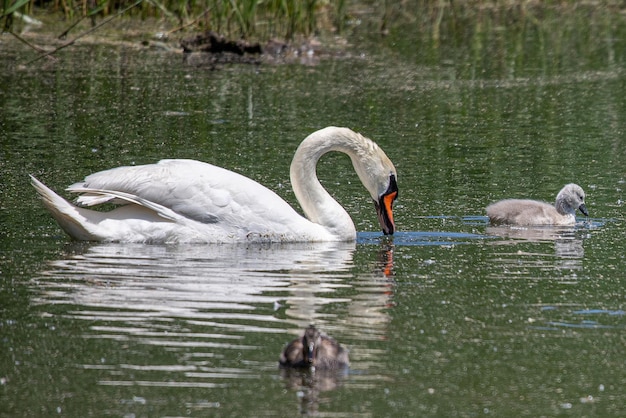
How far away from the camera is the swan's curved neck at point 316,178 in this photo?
891 centimetres

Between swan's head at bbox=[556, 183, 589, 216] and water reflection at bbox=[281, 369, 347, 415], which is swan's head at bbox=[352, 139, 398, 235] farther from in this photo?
water reflection at bbox=[281, 369, 347, 415]

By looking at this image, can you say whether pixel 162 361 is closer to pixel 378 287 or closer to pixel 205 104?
pixel 378 287

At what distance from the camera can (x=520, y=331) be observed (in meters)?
6.16

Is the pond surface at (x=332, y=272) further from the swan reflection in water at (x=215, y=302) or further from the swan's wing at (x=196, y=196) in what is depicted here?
the swan's wing at (x=196, y=196)

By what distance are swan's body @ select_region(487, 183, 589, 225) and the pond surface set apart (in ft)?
0.45

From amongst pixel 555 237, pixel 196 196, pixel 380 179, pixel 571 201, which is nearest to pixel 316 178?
pixel 380 179

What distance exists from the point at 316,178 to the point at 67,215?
181 centimetres

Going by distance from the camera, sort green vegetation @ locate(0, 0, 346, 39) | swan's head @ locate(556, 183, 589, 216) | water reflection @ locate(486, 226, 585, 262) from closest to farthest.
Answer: water reflection @ locate(486, 226, 585, 262) < swan's head @ locate(556, 183, 589, 216) < green vegetation @ locate(0, 0, 346, 39)

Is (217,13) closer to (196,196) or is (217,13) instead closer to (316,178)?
(316,178)

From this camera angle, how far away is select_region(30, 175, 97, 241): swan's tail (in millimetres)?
8273

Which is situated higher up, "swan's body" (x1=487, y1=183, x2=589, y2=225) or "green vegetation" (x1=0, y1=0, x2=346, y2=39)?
"green vegetation" (x1=0, y1=0, x2=346, y2=39)

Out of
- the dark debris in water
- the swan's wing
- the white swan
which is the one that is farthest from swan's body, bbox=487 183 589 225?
the dark debris in water

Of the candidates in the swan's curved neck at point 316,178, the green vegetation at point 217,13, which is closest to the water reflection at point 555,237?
the swan's curved neck at point 316,178

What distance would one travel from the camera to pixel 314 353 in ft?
17.5
